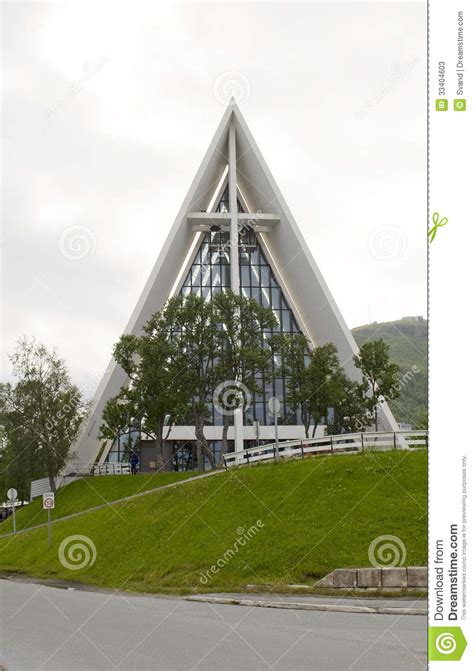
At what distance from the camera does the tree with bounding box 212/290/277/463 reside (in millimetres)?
41219

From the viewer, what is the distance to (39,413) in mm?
48844

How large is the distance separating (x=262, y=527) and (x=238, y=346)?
67.5 feet

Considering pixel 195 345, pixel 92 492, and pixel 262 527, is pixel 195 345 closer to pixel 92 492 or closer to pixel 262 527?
pixel 92 492

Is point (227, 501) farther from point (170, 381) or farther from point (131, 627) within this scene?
point (170, 381)

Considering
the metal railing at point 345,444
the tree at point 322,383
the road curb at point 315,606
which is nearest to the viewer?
the road curb at point 315,606

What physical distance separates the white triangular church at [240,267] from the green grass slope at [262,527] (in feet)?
82.0

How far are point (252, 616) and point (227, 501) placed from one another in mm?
12547

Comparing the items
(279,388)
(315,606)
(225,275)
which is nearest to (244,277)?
(225,275)

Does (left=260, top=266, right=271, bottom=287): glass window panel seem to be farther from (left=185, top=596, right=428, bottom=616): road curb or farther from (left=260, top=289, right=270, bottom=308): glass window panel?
(left=185, top=596, right=428, bottom=616): road curb

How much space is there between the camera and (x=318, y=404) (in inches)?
1866

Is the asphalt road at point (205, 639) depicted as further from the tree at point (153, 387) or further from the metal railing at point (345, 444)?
the tree at point (153, 387)

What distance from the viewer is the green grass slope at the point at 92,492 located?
130ft
